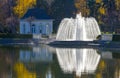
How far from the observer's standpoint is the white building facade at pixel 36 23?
200ft

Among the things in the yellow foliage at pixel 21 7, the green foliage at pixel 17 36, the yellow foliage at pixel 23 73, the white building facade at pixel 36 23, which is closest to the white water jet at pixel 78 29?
the green foliage at pixel 17 36

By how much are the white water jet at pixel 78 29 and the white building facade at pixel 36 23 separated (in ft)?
42.2

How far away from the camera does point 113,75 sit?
17.6 m

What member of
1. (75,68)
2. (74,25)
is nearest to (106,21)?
(74,25)

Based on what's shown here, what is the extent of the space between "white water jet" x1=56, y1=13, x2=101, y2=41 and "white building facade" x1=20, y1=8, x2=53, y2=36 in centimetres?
1287

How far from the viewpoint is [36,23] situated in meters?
61.2

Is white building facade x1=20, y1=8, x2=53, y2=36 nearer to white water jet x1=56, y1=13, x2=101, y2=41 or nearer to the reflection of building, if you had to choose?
white water jet x1=56, y1=13, x2=101, y2=41

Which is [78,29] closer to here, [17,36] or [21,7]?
[17,36]

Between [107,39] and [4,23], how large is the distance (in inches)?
859

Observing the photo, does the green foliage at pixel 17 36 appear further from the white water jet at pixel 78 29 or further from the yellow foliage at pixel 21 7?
the yellow foliage at pixel 21 7

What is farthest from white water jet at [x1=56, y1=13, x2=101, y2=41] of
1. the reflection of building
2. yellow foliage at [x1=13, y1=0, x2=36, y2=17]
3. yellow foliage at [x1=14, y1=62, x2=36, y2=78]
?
yellow foliage at [x1=14, y1=62, x2=36, y2=78]

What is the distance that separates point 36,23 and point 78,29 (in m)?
17.0

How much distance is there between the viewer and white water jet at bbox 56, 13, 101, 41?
45.4 metres

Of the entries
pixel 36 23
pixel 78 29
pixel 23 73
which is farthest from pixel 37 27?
pixel 23 73
